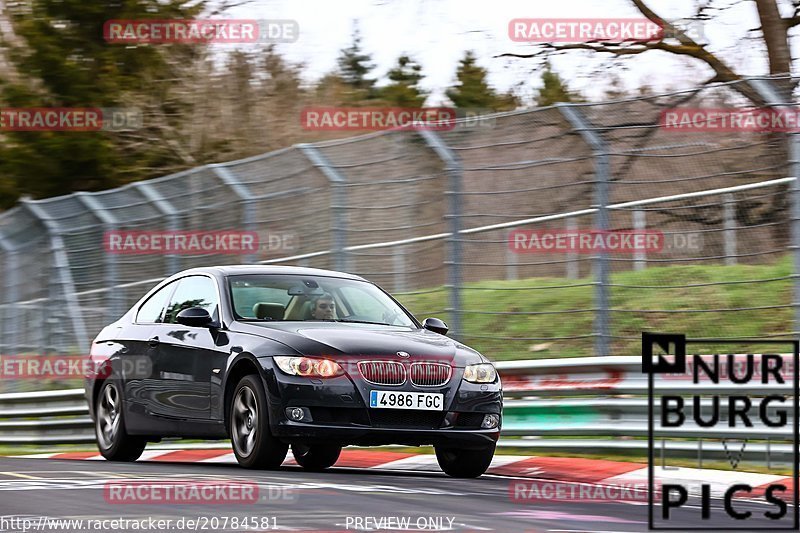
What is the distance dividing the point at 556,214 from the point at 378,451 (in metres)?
2.50

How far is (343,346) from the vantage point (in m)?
9.47

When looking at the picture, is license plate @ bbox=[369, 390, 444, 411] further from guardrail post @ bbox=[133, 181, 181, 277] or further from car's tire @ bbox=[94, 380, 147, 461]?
guardrail post @ bbox=[133, 181, 181, 277]

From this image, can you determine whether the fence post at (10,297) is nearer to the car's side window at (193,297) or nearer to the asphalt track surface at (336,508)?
the car's side window at (193,297)

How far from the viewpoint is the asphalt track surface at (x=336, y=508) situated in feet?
21.8

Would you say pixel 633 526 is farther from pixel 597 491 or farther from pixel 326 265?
pixel 326 265

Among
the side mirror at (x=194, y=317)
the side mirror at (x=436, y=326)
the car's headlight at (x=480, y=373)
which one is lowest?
the car's headlight at (x=480, y=373)

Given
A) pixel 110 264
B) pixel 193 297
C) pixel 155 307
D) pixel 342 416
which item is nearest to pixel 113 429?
pixel 155 307

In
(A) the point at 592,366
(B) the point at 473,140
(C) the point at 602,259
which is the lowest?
(A) the point at 592,366

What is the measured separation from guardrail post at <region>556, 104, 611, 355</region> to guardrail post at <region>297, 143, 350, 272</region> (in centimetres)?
273

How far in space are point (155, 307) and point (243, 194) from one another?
3.88m

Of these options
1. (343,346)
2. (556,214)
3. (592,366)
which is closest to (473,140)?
(556,214)

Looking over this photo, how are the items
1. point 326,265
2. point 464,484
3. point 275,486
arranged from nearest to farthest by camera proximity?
1. point 275,486
2. point 464,484
3. point 326,265

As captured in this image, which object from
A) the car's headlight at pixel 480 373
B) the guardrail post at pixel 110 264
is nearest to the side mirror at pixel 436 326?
the car's headlight at pixel 480 373

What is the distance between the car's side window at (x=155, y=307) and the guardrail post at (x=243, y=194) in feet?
11.4
